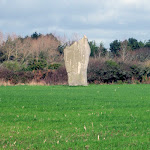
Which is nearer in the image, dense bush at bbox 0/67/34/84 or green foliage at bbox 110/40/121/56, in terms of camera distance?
dense bush at bbox 0/67/34/84

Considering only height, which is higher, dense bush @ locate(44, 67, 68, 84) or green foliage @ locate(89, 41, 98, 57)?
green foliage @ locate(89, 41, 98, 57)

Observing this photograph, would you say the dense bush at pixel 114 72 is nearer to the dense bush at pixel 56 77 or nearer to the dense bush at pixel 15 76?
the dense bush at pixel 56 77

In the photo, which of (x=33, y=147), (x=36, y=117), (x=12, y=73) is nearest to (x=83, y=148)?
(x=33, y=147)

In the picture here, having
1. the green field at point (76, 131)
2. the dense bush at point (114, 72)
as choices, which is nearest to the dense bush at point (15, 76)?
Answer: the dense bush at point (114, 72)

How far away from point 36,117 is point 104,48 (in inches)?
2349

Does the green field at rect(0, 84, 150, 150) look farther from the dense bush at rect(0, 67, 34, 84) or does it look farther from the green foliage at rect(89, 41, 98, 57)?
the green foliage at rect(89, 41, 98, 57)

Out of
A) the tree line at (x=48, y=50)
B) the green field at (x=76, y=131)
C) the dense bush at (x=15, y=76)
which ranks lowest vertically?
the green field at (x=76, y=131)

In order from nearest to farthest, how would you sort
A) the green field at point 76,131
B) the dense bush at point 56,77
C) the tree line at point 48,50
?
the green field at point 76,131, the dense bush at point 56,77, the tree line at point 48,50

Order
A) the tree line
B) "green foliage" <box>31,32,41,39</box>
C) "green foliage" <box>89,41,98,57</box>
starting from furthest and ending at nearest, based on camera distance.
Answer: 1. "green foliage" <box>31,32,41,39</box>
2. "green foliage" <box>89,41,98,57</box>
3. the tree line

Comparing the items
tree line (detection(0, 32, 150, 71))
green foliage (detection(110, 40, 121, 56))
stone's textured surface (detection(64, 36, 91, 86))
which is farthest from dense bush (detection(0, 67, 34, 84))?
green foliage (detection(110, 40, 121, 56))

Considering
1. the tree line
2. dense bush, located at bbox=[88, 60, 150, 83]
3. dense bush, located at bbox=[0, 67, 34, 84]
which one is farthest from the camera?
the tree line

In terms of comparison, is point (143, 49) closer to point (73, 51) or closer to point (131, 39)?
point (131, 39)

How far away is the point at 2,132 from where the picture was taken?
736 cm

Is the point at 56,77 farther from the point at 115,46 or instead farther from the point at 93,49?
the point at 115,46
